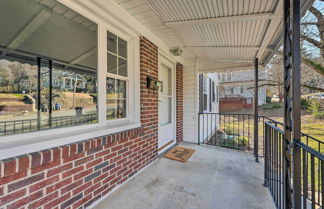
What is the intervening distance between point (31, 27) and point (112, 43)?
1.71 metres

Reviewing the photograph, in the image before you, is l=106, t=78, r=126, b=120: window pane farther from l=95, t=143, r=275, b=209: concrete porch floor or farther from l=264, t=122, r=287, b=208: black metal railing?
l=264, t=122, r=287, b=208: black metal railing

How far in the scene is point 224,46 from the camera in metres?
3.06

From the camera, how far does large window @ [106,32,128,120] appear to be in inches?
87.4

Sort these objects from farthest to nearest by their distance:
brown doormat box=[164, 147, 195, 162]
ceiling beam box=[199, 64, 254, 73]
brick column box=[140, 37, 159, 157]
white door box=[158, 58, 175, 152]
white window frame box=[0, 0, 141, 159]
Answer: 1. ceiling beam box=[199, 64, 254, 73]
2. white door box=[158, 58, 175, 152]
3. brown doormat box=[164, 147, 195, 162]
4. brick column box=[140, 37, 159, 157]
5. white window frame box=[0, 0, 141, 159]

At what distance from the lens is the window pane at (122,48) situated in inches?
94.3

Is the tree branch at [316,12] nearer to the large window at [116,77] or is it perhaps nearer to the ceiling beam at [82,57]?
the large window at [116,77]

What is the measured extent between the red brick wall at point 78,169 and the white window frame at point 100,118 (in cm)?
7

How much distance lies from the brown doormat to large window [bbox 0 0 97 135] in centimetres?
171

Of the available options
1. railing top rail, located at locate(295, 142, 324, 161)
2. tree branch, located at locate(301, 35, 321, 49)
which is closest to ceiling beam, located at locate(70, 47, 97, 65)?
railing top rail, located at locate(295, 142, 324, 161)

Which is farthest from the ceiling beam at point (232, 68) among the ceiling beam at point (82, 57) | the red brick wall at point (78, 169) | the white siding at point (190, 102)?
the ceiling beam at point (82, 57)

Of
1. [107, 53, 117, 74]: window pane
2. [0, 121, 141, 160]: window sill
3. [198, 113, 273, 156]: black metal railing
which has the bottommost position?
[198, 113, 273, 156]: black metal railing

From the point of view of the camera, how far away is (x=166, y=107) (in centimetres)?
397

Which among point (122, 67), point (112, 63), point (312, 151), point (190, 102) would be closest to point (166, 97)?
point (190, 102)

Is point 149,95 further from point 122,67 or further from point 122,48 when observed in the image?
point 122,48
